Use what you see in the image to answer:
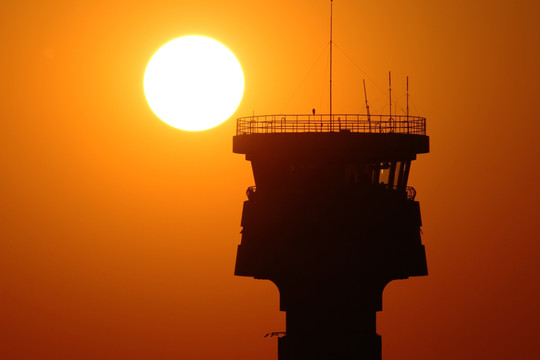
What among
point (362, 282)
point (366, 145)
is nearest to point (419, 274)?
point (362, 282)

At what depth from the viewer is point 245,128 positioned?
69.2 m

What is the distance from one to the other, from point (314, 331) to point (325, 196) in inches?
296

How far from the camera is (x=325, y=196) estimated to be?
6850 cm

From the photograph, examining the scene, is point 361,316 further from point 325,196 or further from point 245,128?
point 245,128

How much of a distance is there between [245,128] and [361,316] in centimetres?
1182

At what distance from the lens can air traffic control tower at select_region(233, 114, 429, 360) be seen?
67812mm

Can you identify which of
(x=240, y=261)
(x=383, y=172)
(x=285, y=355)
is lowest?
(x=285, y=355)

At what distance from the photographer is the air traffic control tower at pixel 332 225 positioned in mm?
67812

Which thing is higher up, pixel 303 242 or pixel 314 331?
pixel 303 242

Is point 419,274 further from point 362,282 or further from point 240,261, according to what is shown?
point 240,261

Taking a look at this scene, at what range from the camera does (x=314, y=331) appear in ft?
231

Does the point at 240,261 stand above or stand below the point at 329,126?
below

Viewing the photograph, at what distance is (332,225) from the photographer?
68.4m

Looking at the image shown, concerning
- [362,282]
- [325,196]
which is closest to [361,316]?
[362,282]
